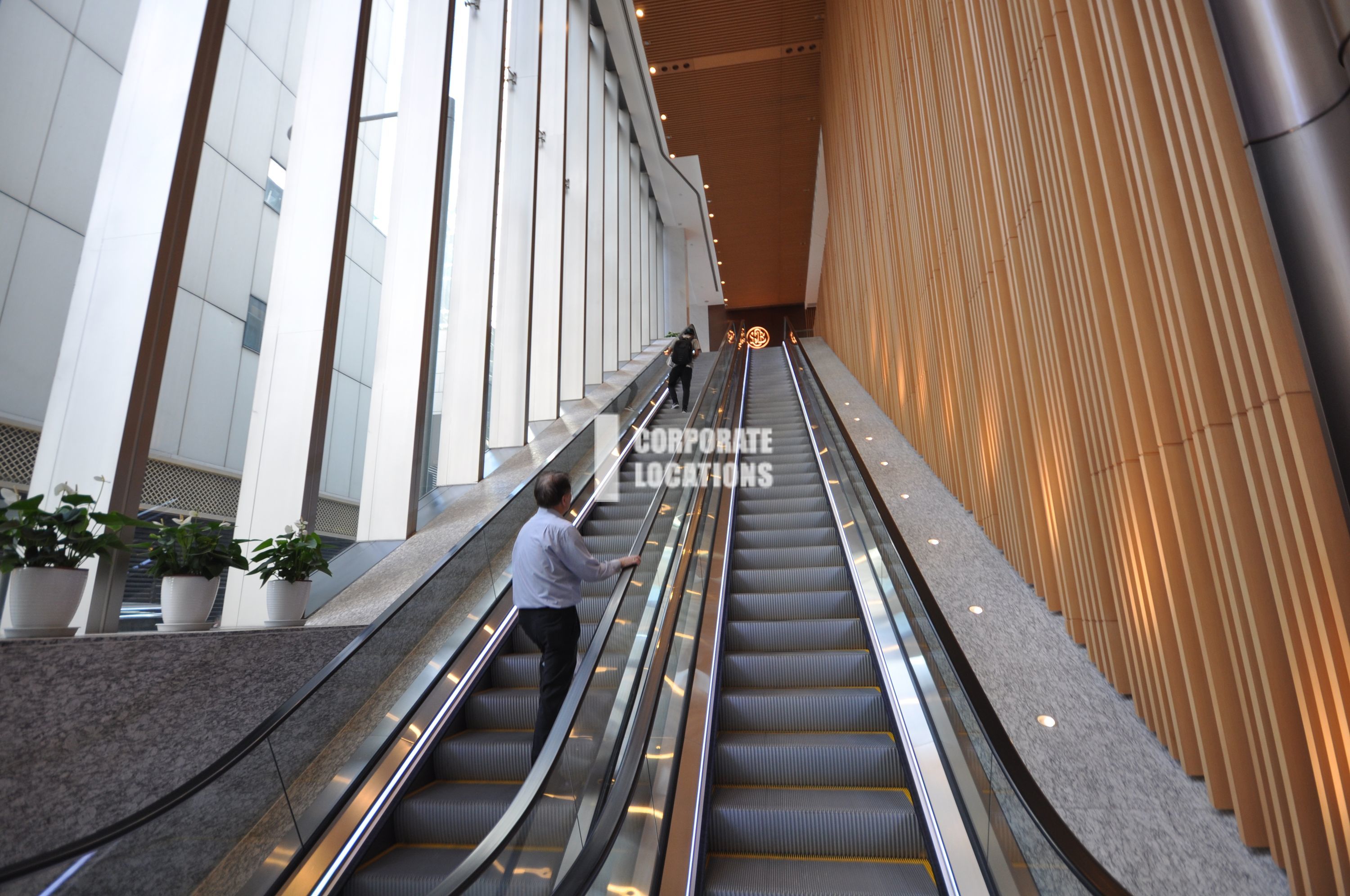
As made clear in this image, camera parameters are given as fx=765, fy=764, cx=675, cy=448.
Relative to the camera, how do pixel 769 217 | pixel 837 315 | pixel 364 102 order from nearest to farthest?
1. pixel 364 102
2. pixel 837 315
3. pixel 769 217

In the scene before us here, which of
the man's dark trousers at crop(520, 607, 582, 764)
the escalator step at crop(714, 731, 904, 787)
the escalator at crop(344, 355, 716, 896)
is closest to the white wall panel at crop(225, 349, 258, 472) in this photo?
the escalator at crop(344, 355, 716, 896)

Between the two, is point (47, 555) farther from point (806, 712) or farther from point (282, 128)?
point (282, 128)

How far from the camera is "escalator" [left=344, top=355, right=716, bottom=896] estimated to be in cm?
319

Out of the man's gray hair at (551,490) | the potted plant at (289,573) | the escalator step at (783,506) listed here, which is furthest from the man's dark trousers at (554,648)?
the escalator step at (783,506)

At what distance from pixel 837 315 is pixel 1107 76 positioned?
1405 centimetres

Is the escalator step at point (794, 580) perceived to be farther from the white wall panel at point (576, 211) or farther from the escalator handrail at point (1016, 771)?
the white wall panel at point (576, 211)

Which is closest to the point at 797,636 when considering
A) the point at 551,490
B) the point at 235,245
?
the point at 551,490

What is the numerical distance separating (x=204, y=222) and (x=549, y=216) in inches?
241

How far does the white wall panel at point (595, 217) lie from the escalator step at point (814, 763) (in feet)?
33.5

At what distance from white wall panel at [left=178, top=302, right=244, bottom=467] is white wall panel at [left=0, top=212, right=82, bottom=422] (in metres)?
1.67

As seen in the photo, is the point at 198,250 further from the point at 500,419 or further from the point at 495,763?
the point at 495,763

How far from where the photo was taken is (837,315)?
697 inches

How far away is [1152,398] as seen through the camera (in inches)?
142

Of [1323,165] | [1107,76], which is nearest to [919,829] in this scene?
[1323,165]
